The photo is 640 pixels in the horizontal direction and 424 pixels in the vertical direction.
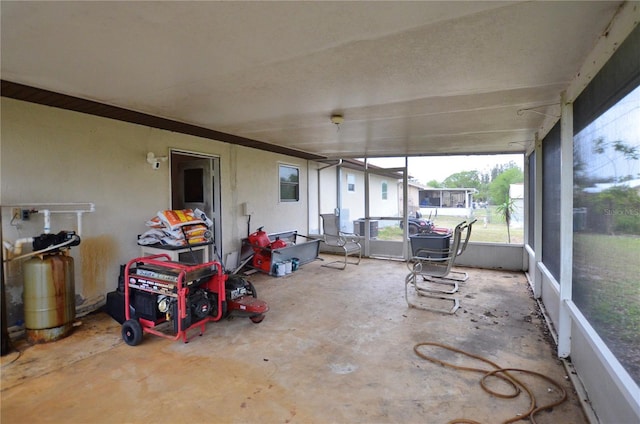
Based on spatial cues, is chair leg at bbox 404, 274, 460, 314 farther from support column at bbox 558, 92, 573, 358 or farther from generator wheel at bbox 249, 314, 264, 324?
generator wheel at bbox 249, 314, 264, 324

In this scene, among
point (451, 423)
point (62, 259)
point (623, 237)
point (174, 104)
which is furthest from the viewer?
point (174, 104)

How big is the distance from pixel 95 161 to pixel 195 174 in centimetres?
191

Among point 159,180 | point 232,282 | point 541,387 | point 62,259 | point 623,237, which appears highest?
point 159,180

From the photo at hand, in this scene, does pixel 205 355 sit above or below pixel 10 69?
below

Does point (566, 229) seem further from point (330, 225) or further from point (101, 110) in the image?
point (101, 110)

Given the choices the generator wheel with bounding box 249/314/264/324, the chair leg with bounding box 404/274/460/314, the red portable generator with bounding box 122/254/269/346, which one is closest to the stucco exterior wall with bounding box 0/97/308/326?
the red portable generator with bounding box 122/254/269/346

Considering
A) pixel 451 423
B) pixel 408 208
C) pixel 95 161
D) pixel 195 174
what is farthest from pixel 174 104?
pixel 408 208

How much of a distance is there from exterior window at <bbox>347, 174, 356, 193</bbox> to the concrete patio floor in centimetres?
444

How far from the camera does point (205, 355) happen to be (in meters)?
2.64

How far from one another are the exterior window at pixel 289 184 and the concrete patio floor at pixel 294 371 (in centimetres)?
333

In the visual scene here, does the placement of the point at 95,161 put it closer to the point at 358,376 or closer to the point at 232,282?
the point at 232,282

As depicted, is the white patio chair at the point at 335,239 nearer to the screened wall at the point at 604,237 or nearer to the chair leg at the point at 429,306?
the chair leg at the point at 429,306

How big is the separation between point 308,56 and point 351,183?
585 centimetres

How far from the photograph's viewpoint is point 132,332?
280cm
